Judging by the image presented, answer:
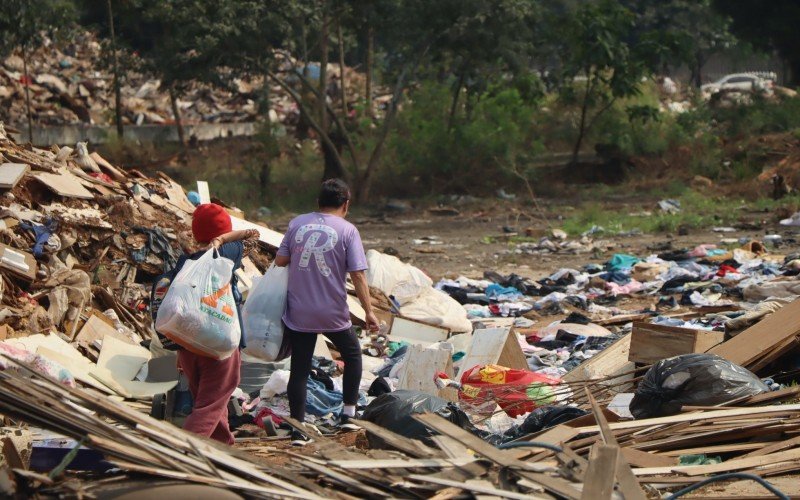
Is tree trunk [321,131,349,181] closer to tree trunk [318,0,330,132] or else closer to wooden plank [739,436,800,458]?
tree trunk [318,0,330,132]

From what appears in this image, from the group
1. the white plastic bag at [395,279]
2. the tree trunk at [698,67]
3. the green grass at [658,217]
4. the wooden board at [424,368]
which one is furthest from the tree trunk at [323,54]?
the tree trunk at [698,67]

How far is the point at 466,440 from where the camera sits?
3.77 metres

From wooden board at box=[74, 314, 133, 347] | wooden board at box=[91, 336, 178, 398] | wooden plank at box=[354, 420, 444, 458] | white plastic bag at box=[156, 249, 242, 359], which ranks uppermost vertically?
white plastic bag at box=[156, 249, 242, 359]

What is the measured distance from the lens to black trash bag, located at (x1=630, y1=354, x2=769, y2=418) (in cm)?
523

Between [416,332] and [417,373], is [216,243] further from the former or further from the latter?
[416,332]

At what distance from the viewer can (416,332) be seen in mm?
8969

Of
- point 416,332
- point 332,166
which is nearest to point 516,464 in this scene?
point 416,332

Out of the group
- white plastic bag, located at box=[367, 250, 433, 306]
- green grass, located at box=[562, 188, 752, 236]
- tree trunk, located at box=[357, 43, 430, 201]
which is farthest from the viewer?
tree trunk, located at box=[357, 43, 430, 201]

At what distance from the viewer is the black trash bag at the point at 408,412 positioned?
5461 mm

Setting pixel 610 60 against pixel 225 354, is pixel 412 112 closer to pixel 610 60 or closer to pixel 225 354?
pixel 610 60

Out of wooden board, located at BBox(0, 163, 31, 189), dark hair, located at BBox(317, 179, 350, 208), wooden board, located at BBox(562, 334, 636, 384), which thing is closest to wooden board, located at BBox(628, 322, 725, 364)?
wooden board, located at BBox(562, 334, 636, 384)

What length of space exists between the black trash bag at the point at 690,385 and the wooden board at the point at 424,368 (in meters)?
1.66

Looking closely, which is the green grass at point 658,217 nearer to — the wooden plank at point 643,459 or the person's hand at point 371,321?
the person's hand at point 371,321

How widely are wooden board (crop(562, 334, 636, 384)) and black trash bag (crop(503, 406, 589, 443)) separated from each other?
113 centimetres
